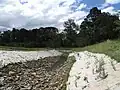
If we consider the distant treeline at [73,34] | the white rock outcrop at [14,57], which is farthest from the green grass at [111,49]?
the distant treeline at [73,34]

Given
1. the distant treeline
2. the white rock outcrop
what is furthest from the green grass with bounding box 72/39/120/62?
the distant treeline

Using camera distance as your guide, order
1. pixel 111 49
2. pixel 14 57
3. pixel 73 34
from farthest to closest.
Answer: pixel 73 34, pixel 14 57, pixel 111 49

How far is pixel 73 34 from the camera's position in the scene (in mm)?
115562

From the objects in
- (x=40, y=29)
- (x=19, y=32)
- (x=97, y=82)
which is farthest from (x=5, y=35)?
(x=97, y=82)

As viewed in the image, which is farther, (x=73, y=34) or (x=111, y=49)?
(x=73, y=34)

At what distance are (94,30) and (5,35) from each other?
1853 inches

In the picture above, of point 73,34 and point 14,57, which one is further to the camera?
point 73,34

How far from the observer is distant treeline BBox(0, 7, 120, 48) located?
8531 cm

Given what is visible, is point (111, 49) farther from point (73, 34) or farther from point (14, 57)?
point (73, 34)

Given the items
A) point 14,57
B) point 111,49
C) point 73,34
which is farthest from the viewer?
point 73,34

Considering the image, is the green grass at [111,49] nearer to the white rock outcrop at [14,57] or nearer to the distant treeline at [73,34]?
the white rock outcrop at [14,57]

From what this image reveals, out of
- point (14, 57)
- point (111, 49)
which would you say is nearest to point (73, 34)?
point (14, 57)

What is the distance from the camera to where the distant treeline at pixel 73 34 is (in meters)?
85.3

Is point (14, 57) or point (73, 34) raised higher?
point (73, 34)
